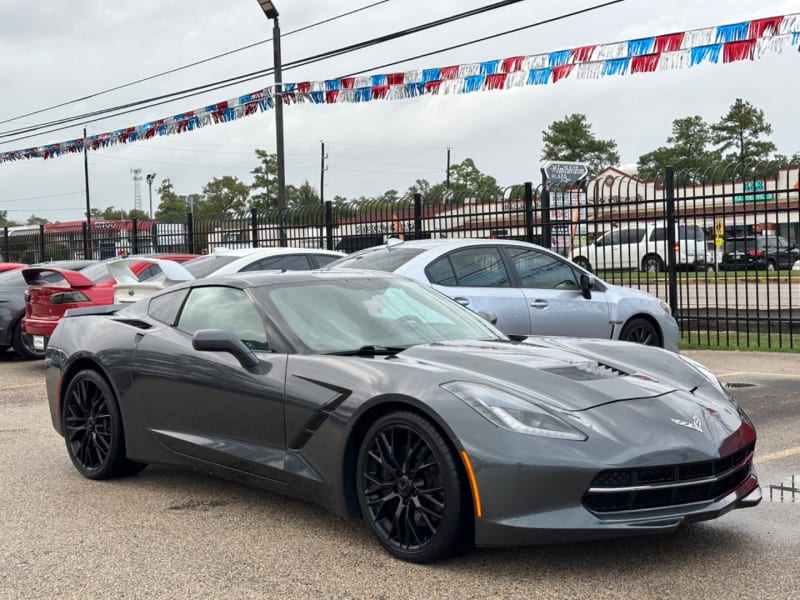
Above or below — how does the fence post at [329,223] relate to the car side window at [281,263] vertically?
above

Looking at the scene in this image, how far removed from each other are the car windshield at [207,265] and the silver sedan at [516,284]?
207cm

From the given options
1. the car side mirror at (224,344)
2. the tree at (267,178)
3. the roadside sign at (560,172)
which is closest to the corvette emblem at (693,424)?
the car side mirror at (224,344)

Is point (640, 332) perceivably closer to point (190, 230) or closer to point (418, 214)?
point (418, 214)

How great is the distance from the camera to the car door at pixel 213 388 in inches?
189

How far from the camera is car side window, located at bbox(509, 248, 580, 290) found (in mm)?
9727

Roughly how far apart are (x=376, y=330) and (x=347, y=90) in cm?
1336

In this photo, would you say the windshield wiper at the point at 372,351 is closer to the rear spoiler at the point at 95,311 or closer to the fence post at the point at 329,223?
the rear spoiler at the point at 95,311

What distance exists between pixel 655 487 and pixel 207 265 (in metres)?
8.29

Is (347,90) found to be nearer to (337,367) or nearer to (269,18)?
(269,18)

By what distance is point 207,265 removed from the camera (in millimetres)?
11414

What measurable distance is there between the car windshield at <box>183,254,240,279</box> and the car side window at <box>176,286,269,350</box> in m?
5.43

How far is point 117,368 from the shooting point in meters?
5.78

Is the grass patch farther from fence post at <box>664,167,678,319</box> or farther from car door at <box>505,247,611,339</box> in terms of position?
car door at <box>505,247,611,339</box>

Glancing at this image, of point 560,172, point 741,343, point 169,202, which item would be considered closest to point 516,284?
point 741,343
